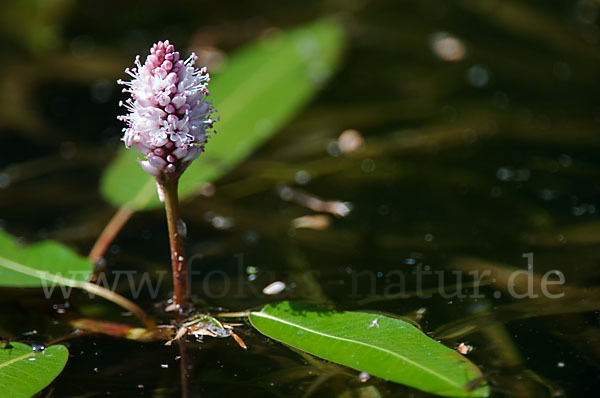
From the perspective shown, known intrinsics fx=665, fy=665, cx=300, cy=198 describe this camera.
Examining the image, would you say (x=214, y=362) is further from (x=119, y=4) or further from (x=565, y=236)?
(x=119, y=4)

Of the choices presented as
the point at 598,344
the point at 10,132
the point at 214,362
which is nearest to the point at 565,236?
the point at 598,344

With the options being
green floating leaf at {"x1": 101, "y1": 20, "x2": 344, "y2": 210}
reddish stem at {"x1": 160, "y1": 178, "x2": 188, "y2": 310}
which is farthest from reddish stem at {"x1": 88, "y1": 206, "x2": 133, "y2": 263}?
reddish stem at {"x1": 160, "y1": 178, "x2": 188, "y2": 310}

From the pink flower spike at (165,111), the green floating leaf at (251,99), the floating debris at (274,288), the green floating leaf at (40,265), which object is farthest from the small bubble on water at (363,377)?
the green floating leaf at (251,99)

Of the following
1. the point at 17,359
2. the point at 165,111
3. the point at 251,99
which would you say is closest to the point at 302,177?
the point at 251,99

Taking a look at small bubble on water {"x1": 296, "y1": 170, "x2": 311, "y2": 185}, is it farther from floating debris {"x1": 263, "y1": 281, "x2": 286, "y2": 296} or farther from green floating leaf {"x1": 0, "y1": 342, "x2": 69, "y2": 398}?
green floating leaf {"x1": 0, "y1": 342, "x2": 69, "y2": 398}

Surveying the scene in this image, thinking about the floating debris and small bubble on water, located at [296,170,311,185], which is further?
small bubble on water, located at [296,170,311,185]

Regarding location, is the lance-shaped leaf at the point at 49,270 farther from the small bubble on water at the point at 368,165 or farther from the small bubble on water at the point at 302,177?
the small bubble on water at the point at 368,165

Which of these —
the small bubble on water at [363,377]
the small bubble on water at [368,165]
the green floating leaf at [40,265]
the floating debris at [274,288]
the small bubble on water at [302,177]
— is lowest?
the small bubble on water at [363,377]
